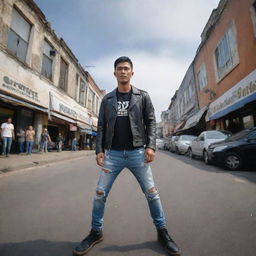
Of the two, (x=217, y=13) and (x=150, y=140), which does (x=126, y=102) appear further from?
(x=217, y=13)

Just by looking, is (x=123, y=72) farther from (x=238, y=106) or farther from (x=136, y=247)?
(x=238, y=106)

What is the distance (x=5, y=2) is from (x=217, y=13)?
14198mm

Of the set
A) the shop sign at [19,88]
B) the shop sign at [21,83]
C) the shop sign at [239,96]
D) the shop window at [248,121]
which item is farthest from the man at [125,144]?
the shop window at [248,121]

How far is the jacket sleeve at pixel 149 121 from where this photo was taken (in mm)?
1977

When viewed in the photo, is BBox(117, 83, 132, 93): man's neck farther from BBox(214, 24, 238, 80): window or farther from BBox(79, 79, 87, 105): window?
BBox(79, 79, 87, 105): window

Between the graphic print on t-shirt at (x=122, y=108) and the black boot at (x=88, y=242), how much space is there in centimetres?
132

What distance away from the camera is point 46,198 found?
3297 millimetres

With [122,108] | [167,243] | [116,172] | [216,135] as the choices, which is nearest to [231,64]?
[216,135]

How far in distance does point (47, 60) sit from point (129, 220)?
13939mm

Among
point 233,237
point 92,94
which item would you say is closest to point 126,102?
point 233,237

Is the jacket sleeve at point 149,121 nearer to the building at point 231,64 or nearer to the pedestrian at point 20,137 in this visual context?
the building at point 231,64

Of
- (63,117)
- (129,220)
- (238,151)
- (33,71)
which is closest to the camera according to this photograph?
(129,220)

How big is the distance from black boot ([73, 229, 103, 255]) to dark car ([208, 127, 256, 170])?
564 centimetres

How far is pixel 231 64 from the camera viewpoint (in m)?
11.5
